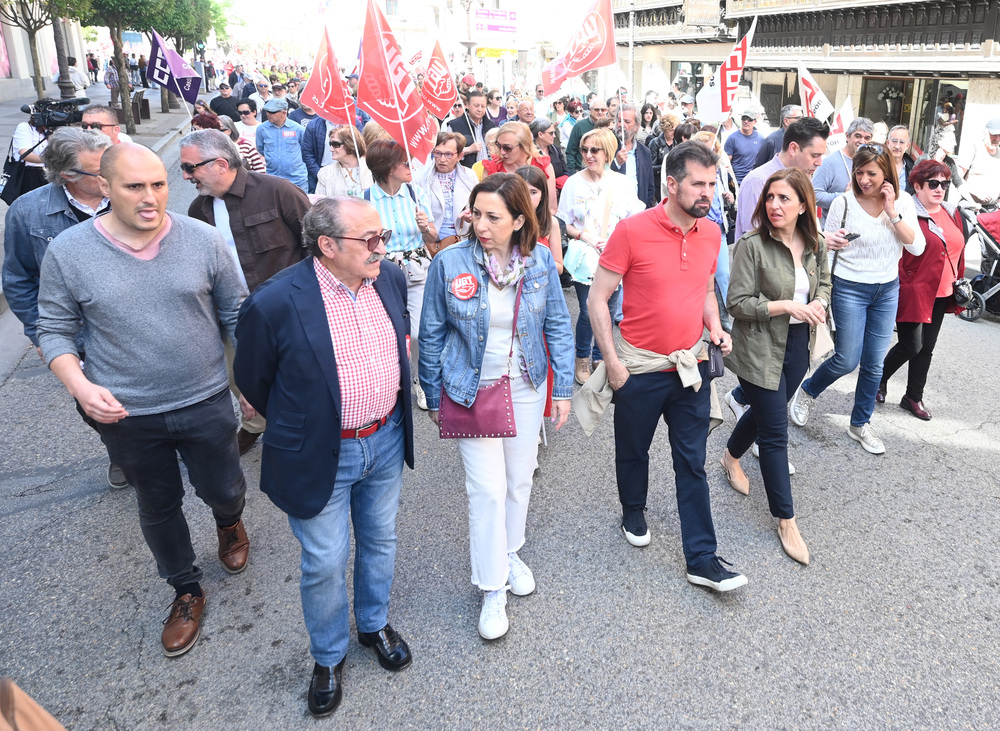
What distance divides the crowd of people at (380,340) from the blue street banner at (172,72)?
8656 millimetres

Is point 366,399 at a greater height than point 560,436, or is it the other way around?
point 366,399

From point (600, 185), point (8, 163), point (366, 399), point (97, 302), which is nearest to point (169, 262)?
point (97, 302)

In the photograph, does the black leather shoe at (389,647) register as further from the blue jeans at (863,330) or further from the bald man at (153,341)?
the blue jeans at (863,330)

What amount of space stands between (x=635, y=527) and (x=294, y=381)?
79.7 inches

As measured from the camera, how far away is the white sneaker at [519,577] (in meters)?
3.44

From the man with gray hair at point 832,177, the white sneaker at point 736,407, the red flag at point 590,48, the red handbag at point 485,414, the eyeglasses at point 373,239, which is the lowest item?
the white sneaker at point 736,407

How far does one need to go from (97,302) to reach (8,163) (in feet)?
14.8

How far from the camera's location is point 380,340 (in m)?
2.72

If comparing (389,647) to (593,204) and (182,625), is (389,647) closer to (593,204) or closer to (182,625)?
(182,625)

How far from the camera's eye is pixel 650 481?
176 inches

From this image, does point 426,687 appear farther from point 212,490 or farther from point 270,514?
point 270,514

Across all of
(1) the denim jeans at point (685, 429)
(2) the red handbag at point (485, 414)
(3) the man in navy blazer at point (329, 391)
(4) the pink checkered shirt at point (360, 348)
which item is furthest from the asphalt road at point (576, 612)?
(4) the pink checkered shirt at point (360, 348)

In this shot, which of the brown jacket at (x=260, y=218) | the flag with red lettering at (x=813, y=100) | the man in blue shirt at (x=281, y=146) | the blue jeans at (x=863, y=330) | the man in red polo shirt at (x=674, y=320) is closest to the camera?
the man in red polo shirt at (x=674, y=320)

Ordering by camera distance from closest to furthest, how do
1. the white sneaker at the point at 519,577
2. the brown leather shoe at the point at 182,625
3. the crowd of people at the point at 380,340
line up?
the crowd of people at the point at 380,340 → the brown leather shoe at the point at 182,625 → the white sneaker at the point at 519,577
